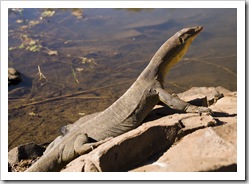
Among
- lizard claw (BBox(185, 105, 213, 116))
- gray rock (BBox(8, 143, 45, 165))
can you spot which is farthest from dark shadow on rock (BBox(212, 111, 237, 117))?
gray rock (BBox(8, 143, 45, 165))

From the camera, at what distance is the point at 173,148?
545 cm

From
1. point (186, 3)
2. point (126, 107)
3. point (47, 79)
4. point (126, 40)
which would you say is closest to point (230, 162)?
point (126, 107)

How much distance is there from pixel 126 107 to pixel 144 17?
13.2m

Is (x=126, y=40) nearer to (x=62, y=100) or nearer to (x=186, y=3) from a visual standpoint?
(x=62, y=100)

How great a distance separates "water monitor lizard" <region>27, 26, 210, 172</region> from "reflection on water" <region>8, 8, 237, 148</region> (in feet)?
8.74

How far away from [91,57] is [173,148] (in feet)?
31.3

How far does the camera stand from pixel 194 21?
17.3 metres

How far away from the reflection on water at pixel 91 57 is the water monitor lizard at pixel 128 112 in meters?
2.66

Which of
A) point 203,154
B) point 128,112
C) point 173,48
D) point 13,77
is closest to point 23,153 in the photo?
point 128,112

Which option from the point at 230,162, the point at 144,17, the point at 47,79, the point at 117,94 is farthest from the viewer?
the point at 144,17

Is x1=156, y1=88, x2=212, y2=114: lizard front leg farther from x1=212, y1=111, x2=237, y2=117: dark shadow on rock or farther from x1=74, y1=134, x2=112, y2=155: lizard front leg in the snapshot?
x1=74, y1=134, x2=112, y2=155: lizard front leg

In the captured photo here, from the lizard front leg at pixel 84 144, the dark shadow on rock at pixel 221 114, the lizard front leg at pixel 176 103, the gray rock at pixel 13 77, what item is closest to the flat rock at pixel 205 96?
the dark shadow on rock at pixel 221 114

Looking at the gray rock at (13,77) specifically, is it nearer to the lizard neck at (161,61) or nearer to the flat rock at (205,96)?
the flat rock at (205,96)

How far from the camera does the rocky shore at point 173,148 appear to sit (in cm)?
480
